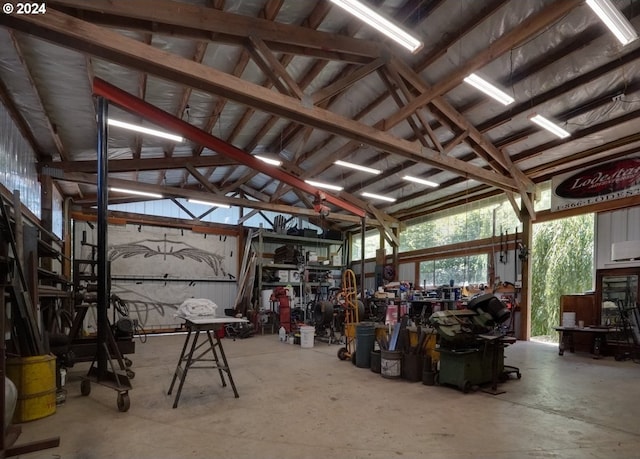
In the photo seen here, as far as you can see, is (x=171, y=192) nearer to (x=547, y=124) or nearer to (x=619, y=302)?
(x=547, y=124)

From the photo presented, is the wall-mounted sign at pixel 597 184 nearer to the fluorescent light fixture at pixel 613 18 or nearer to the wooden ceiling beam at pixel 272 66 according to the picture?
the fluorescent light fixture at pixel 613 18

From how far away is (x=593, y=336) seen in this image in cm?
651

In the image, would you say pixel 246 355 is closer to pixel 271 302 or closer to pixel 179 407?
pixel 179 407

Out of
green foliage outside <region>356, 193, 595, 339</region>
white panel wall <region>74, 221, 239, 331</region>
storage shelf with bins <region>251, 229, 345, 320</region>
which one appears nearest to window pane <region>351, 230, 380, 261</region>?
storage shelf with bins <region>251, 229, 345, 320</region>

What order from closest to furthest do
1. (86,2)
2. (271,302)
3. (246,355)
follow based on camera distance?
(86,2), (246,355), (271,302)

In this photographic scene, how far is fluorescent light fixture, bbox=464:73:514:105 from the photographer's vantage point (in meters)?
4.97

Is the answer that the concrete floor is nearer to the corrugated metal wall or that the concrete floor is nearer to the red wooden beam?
the corrugated metal wall

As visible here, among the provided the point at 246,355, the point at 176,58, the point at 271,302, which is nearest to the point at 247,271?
the point at 271,302

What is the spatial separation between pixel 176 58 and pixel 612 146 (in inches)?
305

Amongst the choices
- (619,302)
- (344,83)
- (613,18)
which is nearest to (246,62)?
(344,83)

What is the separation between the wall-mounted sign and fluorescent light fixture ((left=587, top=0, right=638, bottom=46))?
12.2ft

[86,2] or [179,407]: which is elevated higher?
[86,2]

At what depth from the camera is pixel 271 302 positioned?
10.1 m

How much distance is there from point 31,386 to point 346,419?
2.87m
